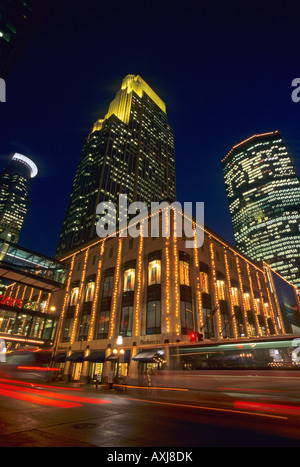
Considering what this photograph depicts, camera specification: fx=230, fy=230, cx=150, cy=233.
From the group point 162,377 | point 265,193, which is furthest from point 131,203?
point 265,193

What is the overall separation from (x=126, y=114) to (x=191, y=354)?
505 ft

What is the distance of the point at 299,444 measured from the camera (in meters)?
5.61

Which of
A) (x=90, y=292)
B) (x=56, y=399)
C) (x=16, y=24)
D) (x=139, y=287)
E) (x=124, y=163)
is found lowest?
(x=56, y=399)

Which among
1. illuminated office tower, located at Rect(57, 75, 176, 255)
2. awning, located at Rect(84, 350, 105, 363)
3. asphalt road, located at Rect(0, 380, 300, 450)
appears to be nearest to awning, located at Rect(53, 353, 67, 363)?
awning, located at Rect(84, 350, 105, 363)

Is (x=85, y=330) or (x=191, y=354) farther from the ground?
(x=85, y=330)

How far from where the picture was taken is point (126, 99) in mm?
150750

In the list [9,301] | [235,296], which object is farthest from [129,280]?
[9,301]

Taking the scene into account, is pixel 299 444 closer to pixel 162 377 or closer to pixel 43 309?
pixel 162 377

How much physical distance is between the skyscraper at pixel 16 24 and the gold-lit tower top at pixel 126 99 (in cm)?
→ 10352

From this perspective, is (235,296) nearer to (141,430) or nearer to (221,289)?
(221,289)

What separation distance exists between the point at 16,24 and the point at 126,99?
12482cm

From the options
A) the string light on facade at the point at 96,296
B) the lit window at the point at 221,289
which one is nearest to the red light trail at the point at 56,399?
the string light on facade at the point at 96,296

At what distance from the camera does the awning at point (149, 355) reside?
23719 millimetres

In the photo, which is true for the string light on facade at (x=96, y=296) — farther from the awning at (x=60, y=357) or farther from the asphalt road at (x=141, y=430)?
the asphalt road at (x=141, y=430)
